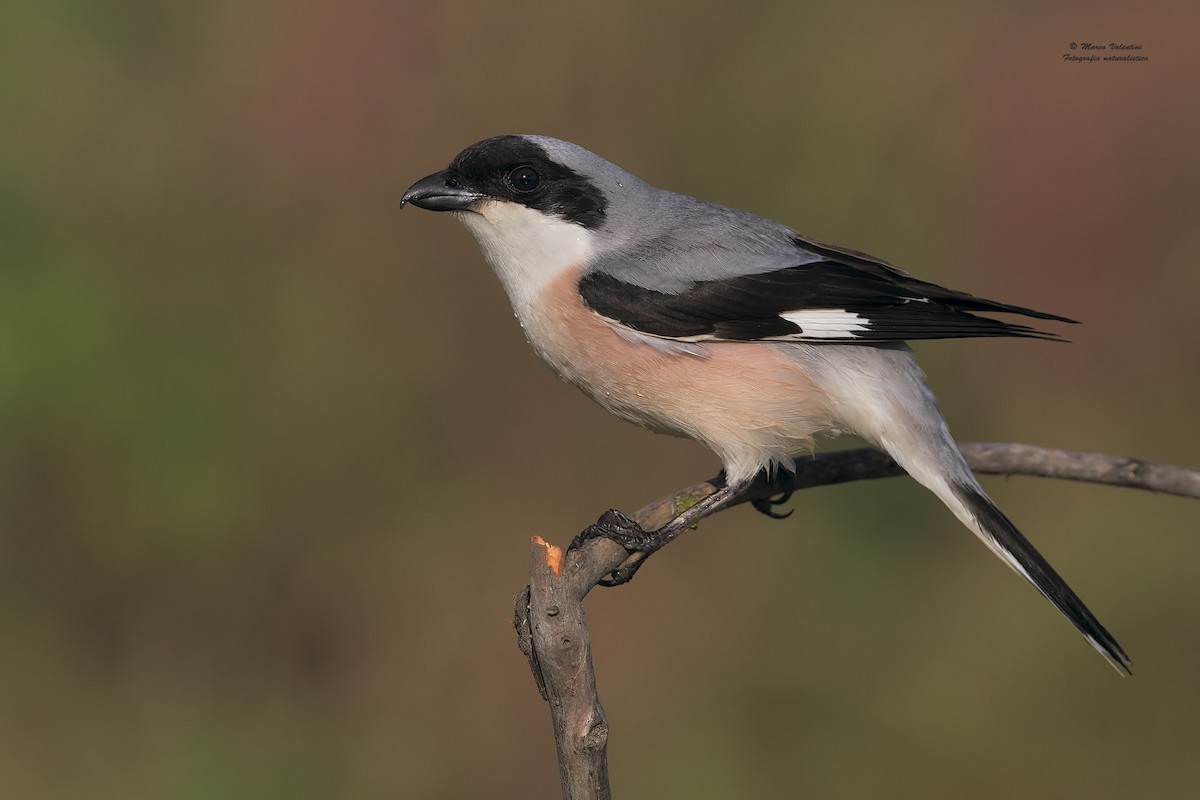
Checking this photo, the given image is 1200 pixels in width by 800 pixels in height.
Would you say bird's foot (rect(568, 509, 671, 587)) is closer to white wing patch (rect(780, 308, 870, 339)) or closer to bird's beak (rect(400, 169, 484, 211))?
white wing patch (rect(780, 308, 870, 339))

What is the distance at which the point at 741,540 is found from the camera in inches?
173

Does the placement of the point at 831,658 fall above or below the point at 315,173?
below

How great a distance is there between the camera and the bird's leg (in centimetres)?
278

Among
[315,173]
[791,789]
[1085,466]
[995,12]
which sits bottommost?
[791,789]

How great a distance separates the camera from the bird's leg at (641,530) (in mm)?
2775

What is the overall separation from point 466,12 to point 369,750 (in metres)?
3.19

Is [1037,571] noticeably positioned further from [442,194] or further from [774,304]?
[442,194]

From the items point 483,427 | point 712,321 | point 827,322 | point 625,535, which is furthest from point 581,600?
point 483,427

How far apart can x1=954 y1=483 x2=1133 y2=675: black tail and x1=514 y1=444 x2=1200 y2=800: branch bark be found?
16 cm

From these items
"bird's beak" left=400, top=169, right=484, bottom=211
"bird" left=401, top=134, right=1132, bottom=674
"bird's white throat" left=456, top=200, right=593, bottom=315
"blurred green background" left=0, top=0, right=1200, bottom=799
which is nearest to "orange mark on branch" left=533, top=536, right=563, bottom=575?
"bird" left=401, top=134, right=1132, bottom=674

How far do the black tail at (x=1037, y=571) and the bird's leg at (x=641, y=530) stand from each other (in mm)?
599

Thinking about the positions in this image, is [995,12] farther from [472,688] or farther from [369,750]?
[369,750]

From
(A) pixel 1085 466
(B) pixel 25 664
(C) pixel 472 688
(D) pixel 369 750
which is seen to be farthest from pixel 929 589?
(B) pixel 25 664

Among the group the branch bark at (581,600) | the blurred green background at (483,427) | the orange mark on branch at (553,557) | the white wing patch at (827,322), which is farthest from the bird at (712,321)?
the blurred green background at (483,427)
